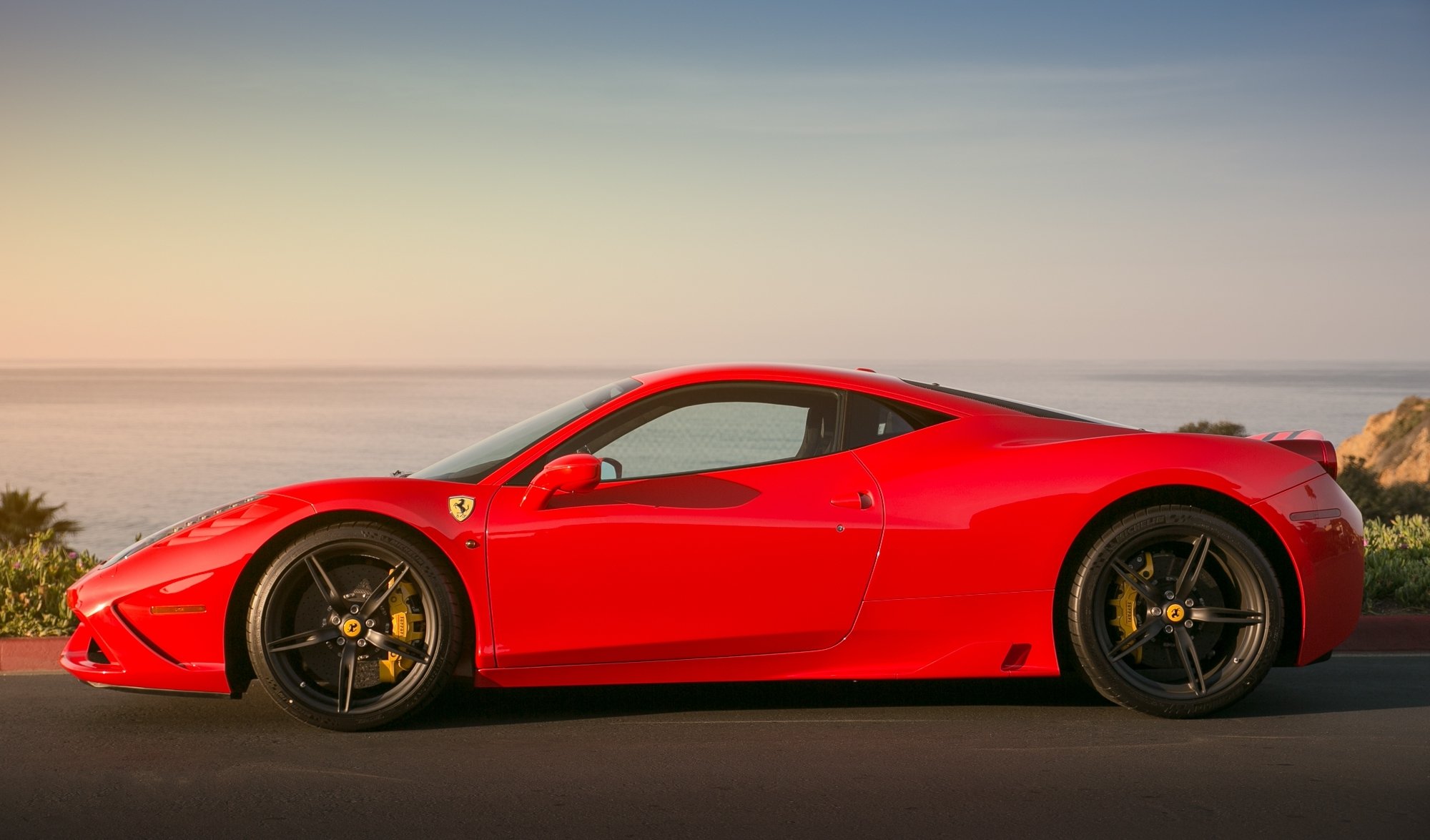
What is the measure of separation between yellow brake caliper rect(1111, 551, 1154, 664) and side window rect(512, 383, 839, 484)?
125cm

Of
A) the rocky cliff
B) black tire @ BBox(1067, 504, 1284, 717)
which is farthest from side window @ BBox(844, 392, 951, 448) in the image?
the rocky cliff

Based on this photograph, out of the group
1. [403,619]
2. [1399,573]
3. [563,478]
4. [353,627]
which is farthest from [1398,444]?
[353,627]

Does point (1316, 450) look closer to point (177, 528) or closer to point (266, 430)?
point (177, 528)

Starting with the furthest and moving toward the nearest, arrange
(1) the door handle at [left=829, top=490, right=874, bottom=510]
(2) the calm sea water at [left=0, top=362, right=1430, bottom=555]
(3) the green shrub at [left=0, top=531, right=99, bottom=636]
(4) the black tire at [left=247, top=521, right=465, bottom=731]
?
(2) the calm sea water at [left=0, top=362, right=1430, bottom=555]
(3) the green shrub at [left=0, top=531, right=99, bottom=636]
(1) the door handle at [left=829, top=490, right=874, bottom=510]
(4) the black tire at [left=247, top=521, right=465, bottom=731]

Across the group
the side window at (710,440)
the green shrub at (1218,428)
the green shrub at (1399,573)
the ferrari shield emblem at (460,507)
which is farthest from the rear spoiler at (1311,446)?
the green shrub at (1218,428)

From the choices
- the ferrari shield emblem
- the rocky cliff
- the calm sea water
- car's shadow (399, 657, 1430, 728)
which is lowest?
the calm sea water

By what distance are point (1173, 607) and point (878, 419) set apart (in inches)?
52.6

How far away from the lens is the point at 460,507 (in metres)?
4.75

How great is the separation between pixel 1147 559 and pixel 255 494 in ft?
11.4

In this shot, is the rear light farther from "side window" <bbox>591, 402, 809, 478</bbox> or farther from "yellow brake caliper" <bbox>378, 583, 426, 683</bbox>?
"yellow brake caliper" <bbox>378, 583, 426, 683</bbox>

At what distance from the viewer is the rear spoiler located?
5152 millimetres

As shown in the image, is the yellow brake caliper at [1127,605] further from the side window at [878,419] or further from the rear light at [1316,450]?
the side window at [878,419]

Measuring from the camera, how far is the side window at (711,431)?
16.2ft

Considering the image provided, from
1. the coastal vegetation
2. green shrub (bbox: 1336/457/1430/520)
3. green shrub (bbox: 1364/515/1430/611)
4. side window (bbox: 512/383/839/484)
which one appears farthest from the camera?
green shrub (bbox: 1336/457/1430/520)
